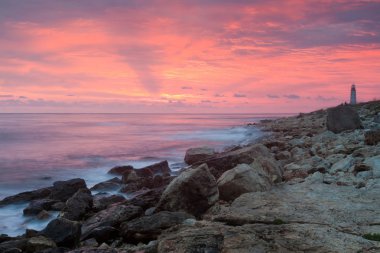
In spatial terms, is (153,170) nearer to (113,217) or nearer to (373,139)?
(373,139)

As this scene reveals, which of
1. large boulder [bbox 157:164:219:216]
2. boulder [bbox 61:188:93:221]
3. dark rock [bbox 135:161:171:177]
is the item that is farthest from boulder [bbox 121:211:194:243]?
dark rock [bbox 135:161:171:177]

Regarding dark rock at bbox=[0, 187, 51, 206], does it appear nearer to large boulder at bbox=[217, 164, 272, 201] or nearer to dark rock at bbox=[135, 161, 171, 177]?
dark rock at bbox=[135, 161, 171, 177]

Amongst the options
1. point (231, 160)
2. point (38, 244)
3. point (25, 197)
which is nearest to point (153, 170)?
point (25, 197)

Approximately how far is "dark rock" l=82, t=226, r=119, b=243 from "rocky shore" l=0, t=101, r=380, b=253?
0.07 ft

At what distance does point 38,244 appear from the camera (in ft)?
27.0

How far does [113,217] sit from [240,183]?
3032mm

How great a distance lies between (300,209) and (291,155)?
8935 millimetres

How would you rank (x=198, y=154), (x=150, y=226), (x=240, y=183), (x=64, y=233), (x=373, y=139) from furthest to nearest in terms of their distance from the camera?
(x=198, y=154) < (x=373, y=139) < (x=240, y=183) < (x=64, y=233) < (x=150, y=226)

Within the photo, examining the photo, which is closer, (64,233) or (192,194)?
(64,233)

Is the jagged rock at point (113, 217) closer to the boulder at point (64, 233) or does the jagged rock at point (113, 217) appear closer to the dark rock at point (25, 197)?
the boulder at point (64, 233)

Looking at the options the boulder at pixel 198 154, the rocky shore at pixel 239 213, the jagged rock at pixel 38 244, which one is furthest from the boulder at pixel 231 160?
the boulder at pixel 198 154

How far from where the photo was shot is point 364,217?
7203 mm

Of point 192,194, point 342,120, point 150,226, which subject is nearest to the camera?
point 150,226

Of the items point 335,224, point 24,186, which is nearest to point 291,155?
point 335,224
